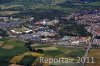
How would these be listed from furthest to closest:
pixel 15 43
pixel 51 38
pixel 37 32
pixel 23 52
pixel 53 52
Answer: pixel 37 32 < pixel 51 38 < pixel 15 43 < pixel 53 52 < pixel 23 52

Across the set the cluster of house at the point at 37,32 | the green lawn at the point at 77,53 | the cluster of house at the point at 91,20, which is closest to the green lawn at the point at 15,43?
the cluster of house at the point at 37,32

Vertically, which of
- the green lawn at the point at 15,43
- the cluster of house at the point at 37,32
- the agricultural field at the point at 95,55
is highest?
the agricultural field at the point at 95,55

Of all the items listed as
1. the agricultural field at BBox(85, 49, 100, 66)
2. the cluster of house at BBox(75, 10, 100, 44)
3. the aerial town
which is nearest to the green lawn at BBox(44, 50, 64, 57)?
the aerial town

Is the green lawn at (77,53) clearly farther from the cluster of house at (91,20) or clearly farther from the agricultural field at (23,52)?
the cluster of house at (91,20)

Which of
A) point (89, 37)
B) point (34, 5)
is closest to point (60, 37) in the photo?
point (89, 37)

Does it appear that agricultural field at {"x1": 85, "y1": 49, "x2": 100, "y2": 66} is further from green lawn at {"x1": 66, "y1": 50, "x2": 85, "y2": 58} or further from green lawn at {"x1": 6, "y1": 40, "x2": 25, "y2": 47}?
green lawn at {"x1": 6, "y1": 40, "x2": 25, "y2": 47}

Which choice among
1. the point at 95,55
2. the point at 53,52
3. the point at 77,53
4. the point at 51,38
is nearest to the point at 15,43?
the point at 51,38

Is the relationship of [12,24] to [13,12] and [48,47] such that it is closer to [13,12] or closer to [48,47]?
[13,12]

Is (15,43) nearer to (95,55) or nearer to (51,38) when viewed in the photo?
(51,38)
